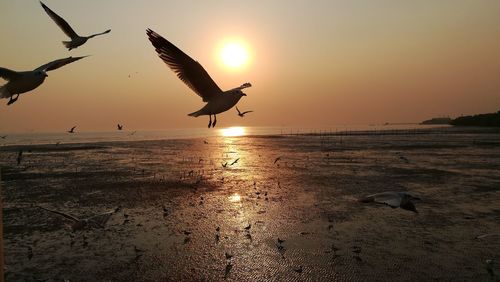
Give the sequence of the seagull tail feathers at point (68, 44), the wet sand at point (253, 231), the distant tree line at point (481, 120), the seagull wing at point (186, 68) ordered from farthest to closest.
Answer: the distant tree line at point (481, 120), the wet sand at point (253, 231), the seagull wing at point (186, 68), the seagull tail feathers at point (68, 44)

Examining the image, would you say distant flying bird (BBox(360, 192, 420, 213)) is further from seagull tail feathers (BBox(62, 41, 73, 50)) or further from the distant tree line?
the distant tree line

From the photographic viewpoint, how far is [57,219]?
1351 centimetres

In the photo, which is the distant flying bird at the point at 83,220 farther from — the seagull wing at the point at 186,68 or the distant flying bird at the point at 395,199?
the distant flying bird at the point at 395,199

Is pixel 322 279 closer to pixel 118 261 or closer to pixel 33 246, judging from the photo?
pixel 118 261

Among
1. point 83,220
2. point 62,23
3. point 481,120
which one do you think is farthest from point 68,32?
point 481,120

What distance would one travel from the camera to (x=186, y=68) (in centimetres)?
776

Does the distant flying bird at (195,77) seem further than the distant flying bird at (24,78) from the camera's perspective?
Yes

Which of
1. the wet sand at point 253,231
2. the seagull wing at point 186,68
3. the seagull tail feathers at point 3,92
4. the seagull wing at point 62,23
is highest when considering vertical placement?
the seagull wing at point 62,23

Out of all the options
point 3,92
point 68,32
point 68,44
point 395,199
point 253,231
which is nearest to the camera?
point 3,92

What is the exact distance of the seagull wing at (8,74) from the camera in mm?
4344

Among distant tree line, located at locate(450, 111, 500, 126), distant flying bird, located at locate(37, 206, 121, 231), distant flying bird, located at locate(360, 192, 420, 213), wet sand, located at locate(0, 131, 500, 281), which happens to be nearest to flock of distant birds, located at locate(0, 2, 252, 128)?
distant flying bird, located at locate(37, 206, 121, 231)

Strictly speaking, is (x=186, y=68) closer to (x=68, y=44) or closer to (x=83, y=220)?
(x=68, y=44)

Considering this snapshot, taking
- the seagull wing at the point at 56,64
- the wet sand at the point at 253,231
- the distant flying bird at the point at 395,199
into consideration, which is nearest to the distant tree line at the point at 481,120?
the wet sand at the point at 253,231

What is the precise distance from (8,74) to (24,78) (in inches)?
7.2
